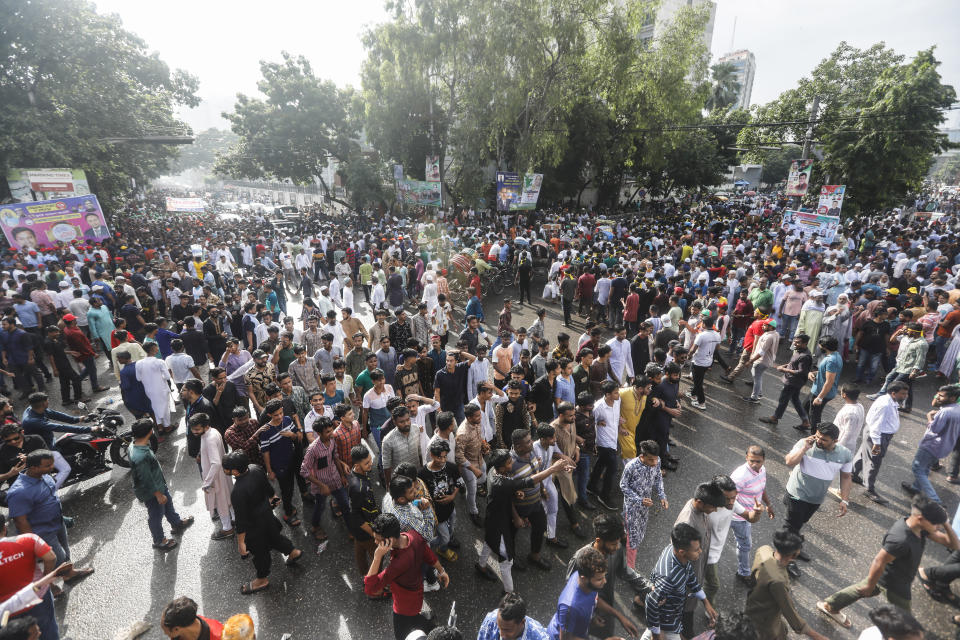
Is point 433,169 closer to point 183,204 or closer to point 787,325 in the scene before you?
point 183,204

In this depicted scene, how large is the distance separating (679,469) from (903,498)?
262cm

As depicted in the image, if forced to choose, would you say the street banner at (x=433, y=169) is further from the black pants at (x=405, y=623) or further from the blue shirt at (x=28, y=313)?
the black pants at (x=405, y=623)

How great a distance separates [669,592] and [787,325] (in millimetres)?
9634

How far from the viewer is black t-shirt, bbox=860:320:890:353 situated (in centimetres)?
806

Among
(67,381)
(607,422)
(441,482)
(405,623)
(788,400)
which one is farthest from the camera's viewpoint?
(67,381)

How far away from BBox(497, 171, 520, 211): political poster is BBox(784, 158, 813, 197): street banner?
10.9m

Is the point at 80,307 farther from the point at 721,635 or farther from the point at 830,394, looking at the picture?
the point at 830,394

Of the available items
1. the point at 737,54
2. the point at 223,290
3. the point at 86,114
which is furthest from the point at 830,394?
the point at 737,54

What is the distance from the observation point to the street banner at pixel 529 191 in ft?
68.1

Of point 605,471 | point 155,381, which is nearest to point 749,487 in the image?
point 605,471

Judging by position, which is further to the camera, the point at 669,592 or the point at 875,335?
the point at 875,335

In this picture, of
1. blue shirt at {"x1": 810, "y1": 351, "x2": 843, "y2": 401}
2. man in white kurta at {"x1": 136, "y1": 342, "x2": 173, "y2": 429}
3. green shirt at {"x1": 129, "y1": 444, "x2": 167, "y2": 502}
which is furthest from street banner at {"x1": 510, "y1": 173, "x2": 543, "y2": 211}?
green shirt at {"x1": 129, "y1": 444, "x2": 167, "y2": 502}

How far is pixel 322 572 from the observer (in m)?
4.43

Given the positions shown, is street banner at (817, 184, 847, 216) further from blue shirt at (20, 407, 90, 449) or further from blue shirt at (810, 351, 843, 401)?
blue shirt at (20, 407, 90, 449)
